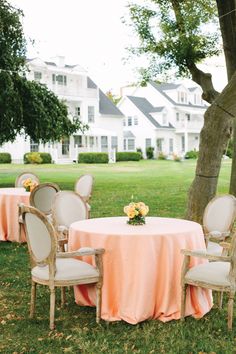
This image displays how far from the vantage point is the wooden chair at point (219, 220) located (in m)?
7.06

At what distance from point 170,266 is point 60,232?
6.95 ft

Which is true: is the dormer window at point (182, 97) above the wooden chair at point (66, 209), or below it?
above

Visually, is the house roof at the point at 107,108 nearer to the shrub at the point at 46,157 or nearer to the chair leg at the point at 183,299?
the shrub at the point at 46,157

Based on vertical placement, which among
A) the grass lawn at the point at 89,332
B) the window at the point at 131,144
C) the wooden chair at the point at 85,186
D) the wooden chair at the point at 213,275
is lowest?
the grass lawn at the point at 89,332

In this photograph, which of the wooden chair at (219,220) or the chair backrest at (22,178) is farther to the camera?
the chair backrest at (22,178)

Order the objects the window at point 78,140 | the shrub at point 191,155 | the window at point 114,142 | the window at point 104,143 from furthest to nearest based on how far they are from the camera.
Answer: the window at point 114,142 → the shrub at point 191,155 → the window at point 104,143 → the window at point 78,140

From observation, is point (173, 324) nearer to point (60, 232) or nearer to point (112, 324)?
point (112, 324)

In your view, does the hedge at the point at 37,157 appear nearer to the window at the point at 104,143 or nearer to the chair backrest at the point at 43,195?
the window at the point at 104,143

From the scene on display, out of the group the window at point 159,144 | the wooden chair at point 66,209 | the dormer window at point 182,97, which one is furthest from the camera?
the dormer window at point 182,97

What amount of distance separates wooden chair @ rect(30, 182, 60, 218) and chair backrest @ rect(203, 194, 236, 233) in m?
3.25

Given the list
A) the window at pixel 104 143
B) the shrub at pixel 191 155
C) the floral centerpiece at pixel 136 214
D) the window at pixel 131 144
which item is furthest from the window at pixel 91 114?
the floral centerpiece at pixel 136 214

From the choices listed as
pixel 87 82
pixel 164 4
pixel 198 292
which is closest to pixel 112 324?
pixel 198 292

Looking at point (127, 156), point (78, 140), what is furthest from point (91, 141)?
point (127, 156)

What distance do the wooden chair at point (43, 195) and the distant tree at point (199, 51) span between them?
105 inches
